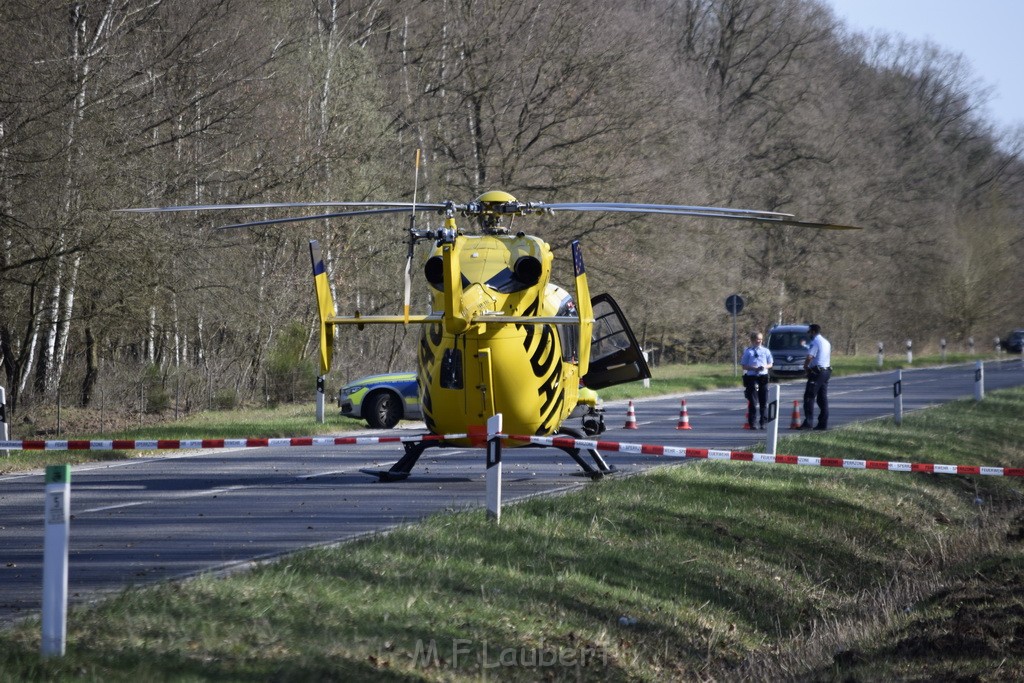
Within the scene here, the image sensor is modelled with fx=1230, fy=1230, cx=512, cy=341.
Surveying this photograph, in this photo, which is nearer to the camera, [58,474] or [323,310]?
[58,474]

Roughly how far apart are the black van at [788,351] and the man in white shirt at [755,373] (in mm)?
21780

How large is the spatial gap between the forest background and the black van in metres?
2.69

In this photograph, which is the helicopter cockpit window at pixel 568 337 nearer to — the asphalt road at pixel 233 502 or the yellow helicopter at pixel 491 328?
the yellow helicopter at pixel 491 328

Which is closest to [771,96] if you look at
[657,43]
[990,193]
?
[657,43]

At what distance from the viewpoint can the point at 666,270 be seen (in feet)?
127

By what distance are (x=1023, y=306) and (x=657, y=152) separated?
48.8 meters

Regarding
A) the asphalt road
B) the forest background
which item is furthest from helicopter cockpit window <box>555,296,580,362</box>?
the forest background

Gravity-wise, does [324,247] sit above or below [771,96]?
below

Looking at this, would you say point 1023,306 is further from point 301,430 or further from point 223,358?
point 301,430

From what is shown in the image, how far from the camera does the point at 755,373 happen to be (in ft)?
78.1

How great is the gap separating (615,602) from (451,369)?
4837 mm

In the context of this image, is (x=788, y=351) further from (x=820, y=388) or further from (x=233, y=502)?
(x=233, y=502)

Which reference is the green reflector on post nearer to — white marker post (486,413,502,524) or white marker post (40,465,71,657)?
white marker post (40,465,71,657)

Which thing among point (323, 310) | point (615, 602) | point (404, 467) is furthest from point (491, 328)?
point (615, 602)
